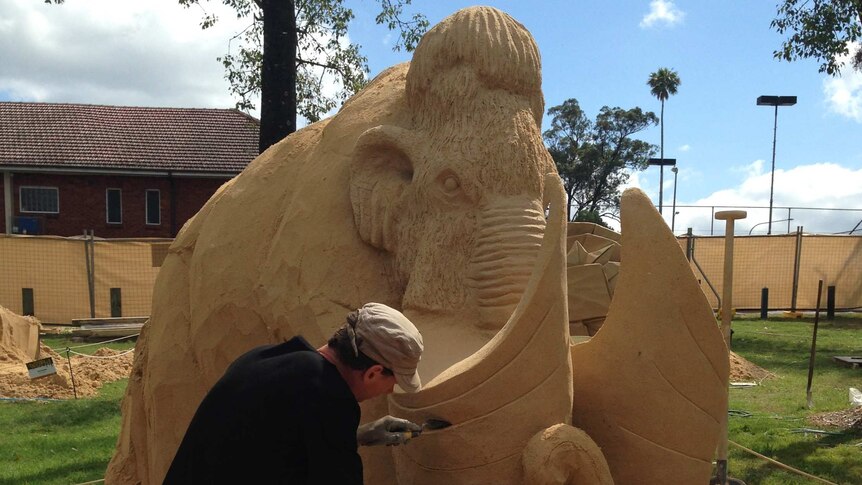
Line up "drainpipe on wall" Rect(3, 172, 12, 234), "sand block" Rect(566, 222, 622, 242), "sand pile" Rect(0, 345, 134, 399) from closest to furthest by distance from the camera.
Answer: "sand pile" Rect(0, 345, 134, 399)
"sand block" Rect(566, 222, 622, 242)
"drainpipe on wall" Rect(3, 172, 12, 234)

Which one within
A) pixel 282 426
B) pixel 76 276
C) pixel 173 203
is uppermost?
pixel 173 203

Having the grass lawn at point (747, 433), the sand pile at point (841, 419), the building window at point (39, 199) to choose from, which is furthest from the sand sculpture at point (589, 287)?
the building window at point (39, 199)

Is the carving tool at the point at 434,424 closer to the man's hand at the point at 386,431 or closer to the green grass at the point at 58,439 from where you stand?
the man's hand at the point at 386,431

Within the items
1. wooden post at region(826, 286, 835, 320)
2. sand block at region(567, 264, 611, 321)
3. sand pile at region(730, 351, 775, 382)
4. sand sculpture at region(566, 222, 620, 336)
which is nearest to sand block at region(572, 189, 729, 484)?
sand sculpture at region(566, 222, 620, 336)

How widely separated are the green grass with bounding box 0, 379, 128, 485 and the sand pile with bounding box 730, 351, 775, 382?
8293 millimetres

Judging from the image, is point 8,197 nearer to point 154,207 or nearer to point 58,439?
point 154,207

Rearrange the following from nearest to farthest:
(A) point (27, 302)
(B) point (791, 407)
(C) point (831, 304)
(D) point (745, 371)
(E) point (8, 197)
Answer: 1. (B) point (791, 407)
2. (D) point (745, 371)
3. (A) point (27, 302)
4. (C) point (831, 304)
5. (E) point (8, 197)

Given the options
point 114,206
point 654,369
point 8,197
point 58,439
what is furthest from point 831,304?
point 8,197

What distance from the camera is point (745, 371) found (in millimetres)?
11516

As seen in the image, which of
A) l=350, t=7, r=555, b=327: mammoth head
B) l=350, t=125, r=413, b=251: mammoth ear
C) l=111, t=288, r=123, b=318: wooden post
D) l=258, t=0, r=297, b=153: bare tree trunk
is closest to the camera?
l=350, t=7, r=555, b=327: mammoth head

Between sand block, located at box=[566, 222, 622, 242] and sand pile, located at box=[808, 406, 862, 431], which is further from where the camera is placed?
sand block, located at box=[566, 222, 622, 242]

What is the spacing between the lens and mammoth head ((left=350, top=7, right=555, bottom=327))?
10.2 ft

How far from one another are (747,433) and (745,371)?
135 inches

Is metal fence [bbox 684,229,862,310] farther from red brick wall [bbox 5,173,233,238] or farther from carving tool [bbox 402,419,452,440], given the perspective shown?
carving tool [bbox 402,419,452,440]
